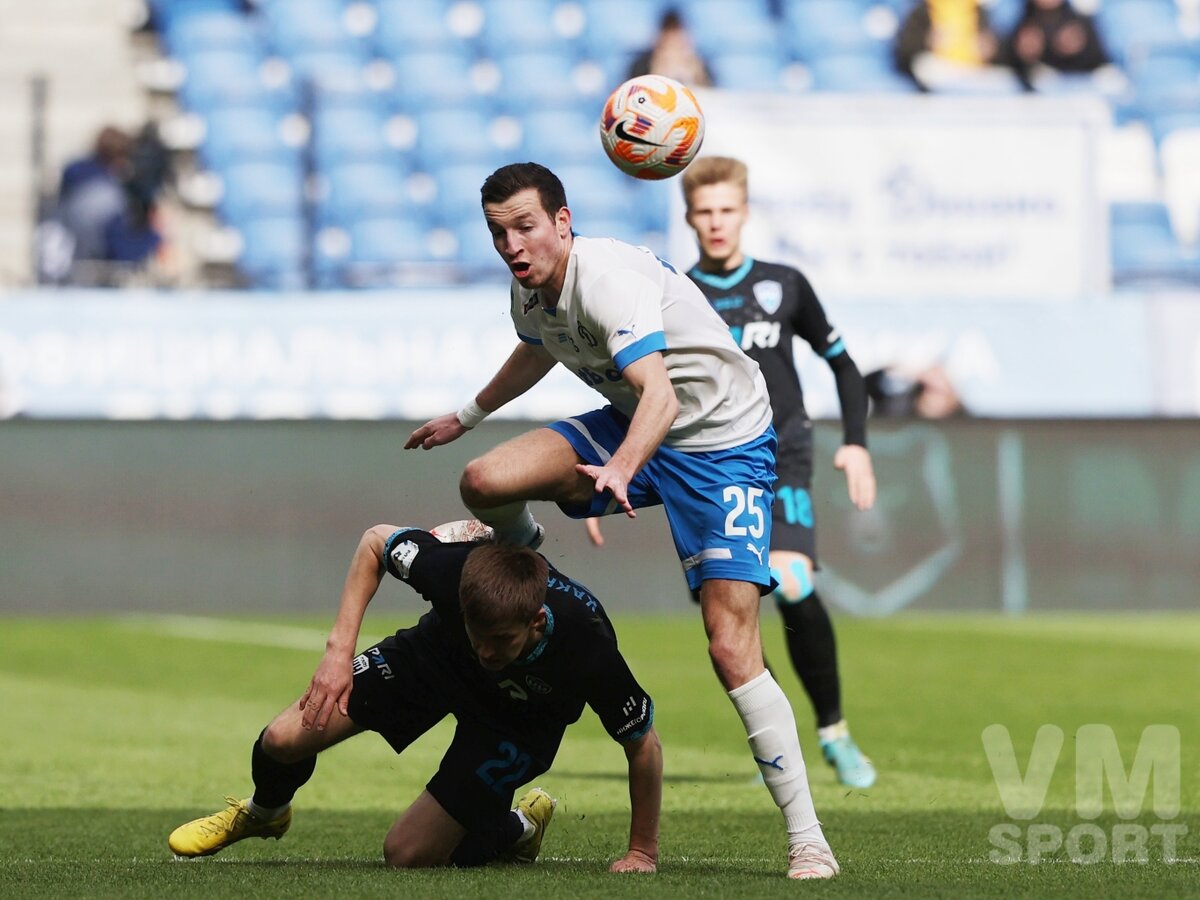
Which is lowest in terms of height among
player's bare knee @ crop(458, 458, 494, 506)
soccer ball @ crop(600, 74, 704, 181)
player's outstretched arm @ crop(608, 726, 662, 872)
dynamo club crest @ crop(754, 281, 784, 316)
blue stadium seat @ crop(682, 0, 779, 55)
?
player's outstretched arm @ crop(608, 726, 662, 872)

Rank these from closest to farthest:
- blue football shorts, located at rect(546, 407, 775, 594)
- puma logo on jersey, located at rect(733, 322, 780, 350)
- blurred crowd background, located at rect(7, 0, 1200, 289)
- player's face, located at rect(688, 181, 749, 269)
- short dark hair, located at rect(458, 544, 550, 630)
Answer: short dark hair, located at rect(458, 544, 550, 630), blue football shorts, located at rect(546, 407, 775, 594), player's face, located at rect(688, 181, 749, 269), puma logo on jersey, located at rect(733, 322, 780, 350), blurred crowd background, located at rect(7, 0, 1200, 289)

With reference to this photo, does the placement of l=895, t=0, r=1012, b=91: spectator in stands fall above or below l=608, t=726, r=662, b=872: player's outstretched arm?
above

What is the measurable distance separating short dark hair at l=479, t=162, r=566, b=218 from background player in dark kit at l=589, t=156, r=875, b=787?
2.01 m

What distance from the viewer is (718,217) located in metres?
7.02

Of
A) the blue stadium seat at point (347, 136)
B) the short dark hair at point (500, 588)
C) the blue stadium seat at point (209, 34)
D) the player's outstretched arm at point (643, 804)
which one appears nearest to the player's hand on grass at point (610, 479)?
the short dark hair at point (500, 588)

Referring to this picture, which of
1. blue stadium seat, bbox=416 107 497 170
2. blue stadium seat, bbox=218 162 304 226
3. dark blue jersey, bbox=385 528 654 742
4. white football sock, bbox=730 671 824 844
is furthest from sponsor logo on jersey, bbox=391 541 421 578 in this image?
blue stadium seat, bbox=416 107 497 170

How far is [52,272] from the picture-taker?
1405 centimetres

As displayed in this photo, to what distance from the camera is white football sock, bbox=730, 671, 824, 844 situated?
4879 mm

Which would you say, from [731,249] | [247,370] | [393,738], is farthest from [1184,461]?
[393,738]

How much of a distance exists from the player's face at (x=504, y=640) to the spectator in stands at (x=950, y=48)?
12904 millimetres

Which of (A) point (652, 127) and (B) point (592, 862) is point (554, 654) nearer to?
(B) point (592, 862)

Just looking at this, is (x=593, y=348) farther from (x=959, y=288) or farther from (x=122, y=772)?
(x=959, y=288)

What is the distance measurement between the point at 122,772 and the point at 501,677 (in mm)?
2911

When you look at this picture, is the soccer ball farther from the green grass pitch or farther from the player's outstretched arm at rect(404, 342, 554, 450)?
the green grass pitch
